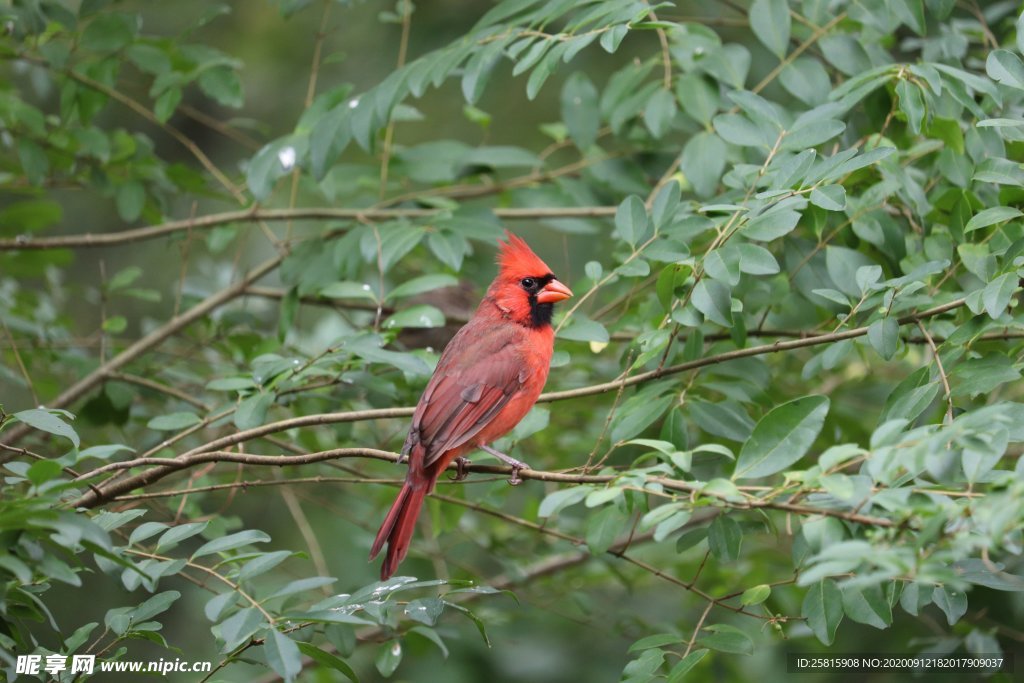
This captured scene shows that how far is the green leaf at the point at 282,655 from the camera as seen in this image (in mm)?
1939

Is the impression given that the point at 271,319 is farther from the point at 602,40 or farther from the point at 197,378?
the point at 602,40

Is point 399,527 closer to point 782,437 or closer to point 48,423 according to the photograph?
point 48,423

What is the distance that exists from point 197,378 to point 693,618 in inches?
83.4

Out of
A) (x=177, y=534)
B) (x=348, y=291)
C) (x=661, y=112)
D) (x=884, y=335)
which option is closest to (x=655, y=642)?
(x=884, y=335)

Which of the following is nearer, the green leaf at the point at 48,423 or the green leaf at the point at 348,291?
the green leaf at the point at 48,423

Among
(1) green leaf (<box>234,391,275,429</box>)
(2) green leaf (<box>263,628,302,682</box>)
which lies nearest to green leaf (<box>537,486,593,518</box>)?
(2) green leaf (<box>263,628,302,682</box>)

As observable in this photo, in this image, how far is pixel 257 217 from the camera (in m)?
3.79

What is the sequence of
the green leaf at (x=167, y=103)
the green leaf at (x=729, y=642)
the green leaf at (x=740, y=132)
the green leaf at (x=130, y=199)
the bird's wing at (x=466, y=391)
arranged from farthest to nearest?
1. the green leaf at (x=130, y=199)
2. the green leaf at (x=167, y=103)
3. the bird's wing at (x=466, y=391)
4. the green leaf at (x=740, y=132)
5. the green leaf at (x=729, y=642)

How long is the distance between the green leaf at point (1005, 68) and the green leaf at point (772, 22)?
81cm

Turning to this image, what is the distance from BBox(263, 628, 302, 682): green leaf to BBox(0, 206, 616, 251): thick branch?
6.11 ft

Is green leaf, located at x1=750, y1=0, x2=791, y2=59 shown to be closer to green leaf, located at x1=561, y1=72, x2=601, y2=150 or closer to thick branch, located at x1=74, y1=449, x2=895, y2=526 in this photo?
green leaf, located at x1=561, y1=72, x2=601, y2=150

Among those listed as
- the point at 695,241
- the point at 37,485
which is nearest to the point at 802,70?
the point at 695,241

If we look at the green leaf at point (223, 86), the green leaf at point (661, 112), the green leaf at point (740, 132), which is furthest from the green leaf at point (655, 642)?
the green leaf at point (223, 86)

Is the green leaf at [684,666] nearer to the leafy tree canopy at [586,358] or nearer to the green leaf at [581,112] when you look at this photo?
the leafy tree canopy at [586,358]
